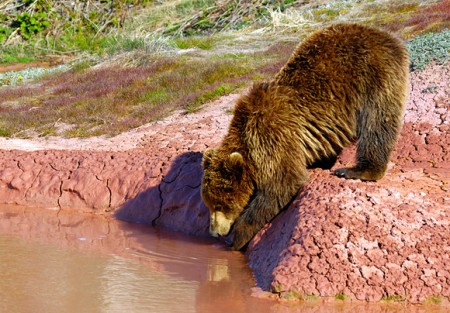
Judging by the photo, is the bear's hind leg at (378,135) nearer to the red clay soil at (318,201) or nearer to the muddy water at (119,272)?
the red clay soil at (318,201)

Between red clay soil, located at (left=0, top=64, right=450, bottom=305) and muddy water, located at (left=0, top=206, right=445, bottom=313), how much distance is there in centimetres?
20

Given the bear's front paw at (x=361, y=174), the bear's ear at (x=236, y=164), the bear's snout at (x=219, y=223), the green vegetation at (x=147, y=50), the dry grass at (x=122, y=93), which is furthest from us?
the green vegetation at (x=147, y=50)

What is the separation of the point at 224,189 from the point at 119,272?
46.5 inches

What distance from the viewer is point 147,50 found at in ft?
59.6

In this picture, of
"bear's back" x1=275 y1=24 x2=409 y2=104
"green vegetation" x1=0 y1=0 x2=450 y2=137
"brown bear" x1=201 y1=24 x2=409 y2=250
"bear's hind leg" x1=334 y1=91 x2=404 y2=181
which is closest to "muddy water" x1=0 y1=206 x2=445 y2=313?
"brown bear" x1=201 y1=24 x2=409 y2=250

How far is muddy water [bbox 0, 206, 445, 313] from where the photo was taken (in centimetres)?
525

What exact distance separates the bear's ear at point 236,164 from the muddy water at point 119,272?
78 cm

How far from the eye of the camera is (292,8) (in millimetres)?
23844

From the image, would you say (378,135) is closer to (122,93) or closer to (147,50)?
(122,93)

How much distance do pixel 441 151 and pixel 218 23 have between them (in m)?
17.3

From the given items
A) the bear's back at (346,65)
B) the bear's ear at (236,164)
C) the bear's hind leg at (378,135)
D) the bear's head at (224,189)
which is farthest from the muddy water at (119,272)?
the bear's back at (346,65)

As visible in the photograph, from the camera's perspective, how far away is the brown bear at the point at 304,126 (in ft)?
20.8

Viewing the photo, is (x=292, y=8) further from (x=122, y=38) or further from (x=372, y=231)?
(x=372, y=231)

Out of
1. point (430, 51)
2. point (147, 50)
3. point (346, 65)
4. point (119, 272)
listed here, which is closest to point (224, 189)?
point (119, 272)
